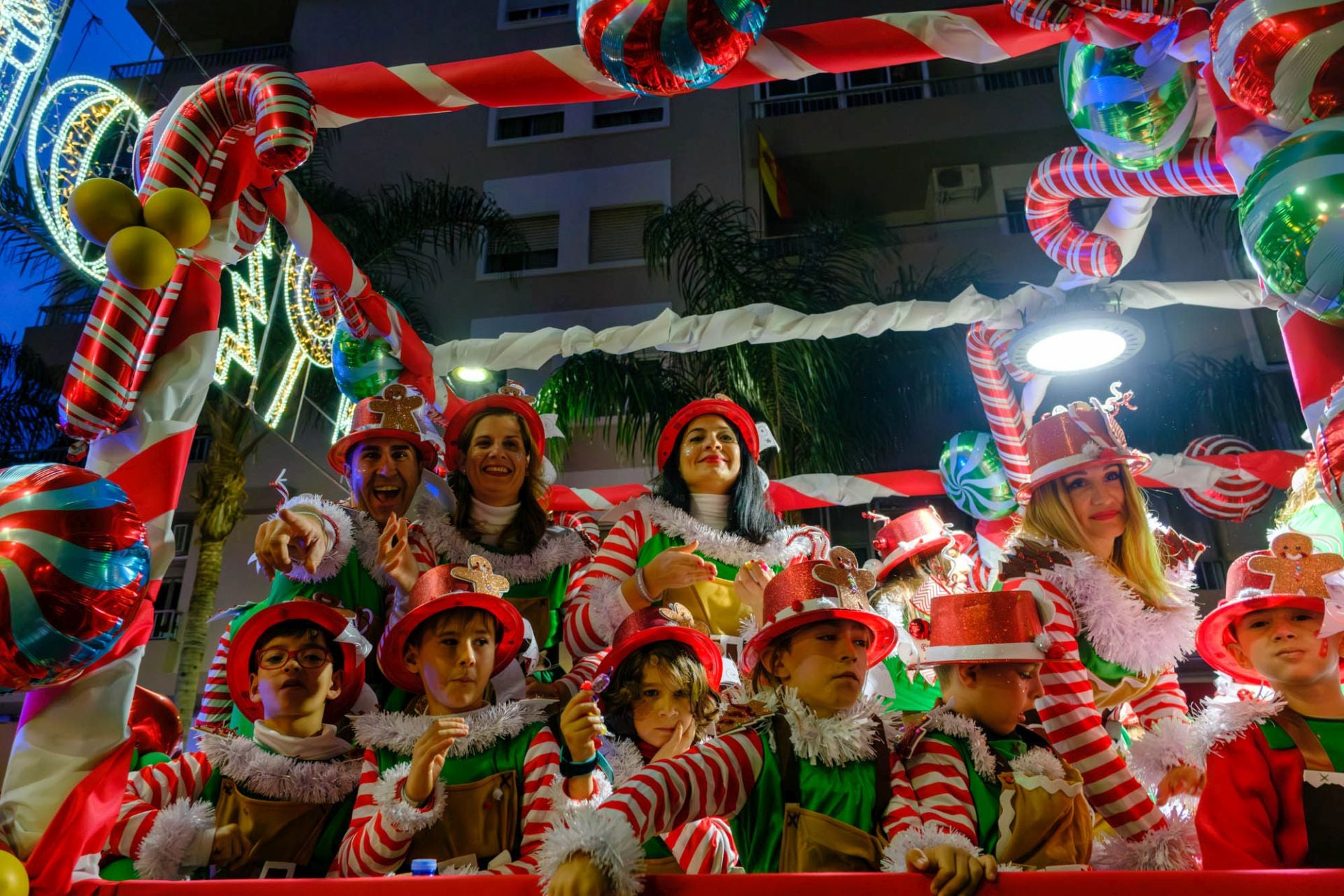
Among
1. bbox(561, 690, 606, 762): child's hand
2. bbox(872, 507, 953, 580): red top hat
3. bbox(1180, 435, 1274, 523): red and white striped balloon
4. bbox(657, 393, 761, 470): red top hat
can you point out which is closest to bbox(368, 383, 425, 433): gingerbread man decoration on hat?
bbox(657, 393, 761, 470): red top hat

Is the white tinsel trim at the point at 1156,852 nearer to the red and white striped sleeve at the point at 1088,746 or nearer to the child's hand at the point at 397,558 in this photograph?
the red and white striped sleeve at the point at 1088,746

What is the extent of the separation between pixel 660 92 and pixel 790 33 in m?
0.63

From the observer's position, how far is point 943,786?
7.79ft

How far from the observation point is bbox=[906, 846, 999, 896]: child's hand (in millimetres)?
1764

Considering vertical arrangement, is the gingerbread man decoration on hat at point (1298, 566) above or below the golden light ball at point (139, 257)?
below

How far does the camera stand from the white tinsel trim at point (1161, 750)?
264cm

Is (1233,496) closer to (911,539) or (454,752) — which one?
(911,539)

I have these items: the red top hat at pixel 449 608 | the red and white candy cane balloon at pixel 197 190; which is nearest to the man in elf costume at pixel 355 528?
the red top hat at pixel 449 608

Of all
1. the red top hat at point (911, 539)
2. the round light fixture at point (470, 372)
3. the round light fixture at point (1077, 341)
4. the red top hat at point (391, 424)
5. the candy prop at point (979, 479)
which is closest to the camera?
the red top hat at point (391, 424)

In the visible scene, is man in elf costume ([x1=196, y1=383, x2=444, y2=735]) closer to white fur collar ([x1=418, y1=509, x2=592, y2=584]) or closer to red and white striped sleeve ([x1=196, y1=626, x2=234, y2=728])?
red and white striped sleeve ([x1=196, y1=626, x2=234, y2=728])

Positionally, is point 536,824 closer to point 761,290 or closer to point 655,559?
point 655,559

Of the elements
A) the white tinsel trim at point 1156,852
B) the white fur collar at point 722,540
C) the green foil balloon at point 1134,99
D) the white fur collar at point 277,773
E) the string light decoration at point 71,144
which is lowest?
the white tinsel trim at point 1156,852

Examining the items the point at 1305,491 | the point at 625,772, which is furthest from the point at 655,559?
the point at 1305,491

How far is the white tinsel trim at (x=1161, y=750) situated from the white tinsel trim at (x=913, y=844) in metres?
0.95
